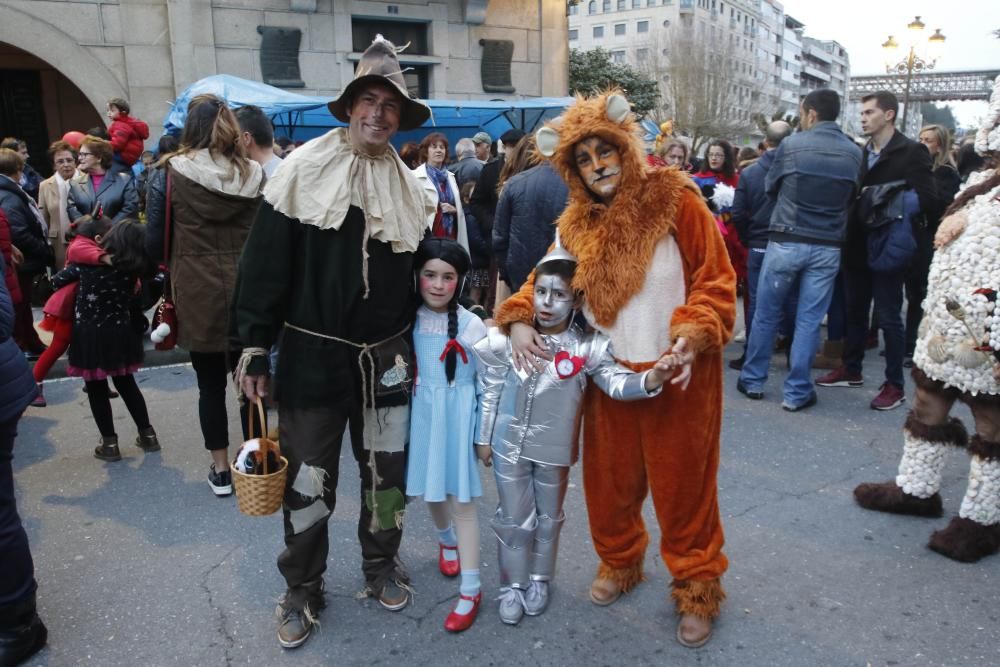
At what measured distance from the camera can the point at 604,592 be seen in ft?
9.15

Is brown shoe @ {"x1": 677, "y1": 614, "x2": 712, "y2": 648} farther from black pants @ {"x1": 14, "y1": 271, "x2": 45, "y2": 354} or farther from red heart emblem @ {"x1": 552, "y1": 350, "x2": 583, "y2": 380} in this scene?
black pants @ {"x1": 14, "y1": 271, "x2": 45, "y2": 354}

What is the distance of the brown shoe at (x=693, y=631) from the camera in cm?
252

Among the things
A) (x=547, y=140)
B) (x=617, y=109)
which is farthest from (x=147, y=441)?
(x=617, y=109)

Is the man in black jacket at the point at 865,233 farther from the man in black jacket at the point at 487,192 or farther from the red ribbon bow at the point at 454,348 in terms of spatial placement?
the red ribbon bow at the point at 454,348

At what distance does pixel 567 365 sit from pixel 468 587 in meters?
0.96

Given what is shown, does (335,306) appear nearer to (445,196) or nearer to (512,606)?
(512,606)

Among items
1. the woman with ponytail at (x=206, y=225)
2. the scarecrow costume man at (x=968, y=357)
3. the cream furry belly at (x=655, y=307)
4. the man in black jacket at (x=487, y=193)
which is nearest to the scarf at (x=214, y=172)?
the woman with ponytail at (x=206, y=225)

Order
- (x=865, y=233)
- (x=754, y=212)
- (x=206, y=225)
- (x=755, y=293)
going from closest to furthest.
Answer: (x=206, y=225) → (x=865, y=233) → (x=754, y=212) → (x=755, y=293)

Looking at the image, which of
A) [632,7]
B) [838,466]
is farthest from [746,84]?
[838,466]

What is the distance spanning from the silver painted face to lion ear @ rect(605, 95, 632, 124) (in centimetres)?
56

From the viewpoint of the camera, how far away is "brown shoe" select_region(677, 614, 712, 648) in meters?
2.52

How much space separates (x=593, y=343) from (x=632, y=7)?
81.8 meters

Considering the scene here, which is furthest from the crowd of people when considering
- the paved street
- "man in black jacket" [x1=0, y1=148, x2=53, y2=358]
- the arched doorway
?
the arched doorway

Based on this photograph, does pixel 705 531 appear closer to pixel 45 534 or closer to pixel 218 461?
pixel 218 461
